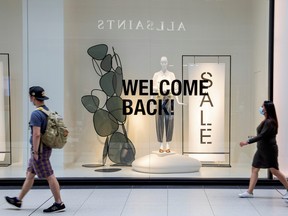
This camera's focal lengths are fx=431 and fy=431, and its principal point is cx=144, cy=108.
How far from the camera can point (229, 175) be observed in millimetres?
7434

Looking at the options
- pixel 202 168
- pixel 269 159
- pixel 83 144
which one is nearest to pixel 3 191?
pixel 83 144

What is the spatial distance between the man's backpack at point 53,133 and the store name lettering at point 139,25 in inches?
118

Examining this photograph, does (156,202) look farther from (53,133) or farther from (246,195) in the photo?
(53,133)

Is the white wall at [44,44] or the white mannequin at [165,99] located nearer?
the white wall at [44,44]

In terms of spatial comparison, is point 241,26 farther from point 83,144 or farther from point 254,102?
point 83,144

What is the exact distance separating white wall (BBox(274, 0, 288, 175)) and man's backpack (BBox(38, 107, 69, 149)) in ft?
12.7

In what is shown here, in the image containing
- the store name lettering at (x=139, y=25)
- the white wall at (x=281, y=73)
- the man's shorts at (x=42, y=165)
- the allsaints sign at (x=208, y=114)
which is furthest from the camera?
the allsaints sign at (x=208, y=114)

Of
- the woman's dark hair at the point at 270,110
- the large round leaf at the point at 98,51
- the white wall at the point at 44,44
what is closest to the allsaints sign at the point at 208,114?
the large round leaf at the point at 98,51

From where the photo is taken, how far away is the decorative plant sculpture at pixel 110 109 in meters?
7.95

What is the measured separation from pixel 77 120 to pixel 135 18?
215 cm

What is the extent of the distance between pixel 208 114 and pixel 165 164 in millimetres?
1271

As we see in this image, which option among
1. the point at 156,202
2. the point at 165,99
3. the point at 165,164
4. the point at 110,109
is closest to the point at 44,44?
the point at 110,109

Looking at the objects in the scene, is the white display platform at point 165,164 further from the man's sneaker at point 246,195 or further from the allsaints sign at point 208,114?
the man's sneaker at point 246,195

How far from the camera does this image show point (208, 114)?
805cm
